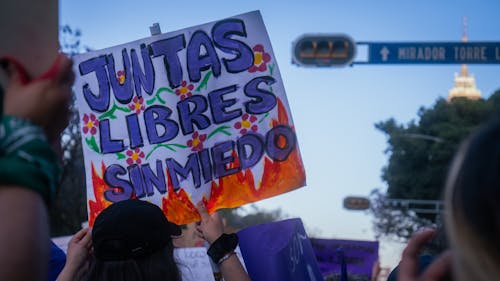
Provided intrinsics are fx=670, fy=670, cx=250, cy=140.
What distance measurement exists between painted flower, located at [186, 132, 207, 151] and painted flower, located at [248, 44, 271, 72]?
0.40 metres

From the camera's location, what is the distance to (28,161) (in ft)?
4.00

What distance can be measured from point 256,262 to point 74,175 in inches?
851

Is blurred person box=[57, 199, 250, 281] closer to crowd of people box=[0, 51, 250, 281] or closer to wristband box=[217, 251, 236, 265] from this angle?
wristband box=[217, 251, 236, 265]

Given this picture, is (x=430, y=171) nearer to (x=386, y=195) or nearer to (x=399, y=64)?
(x=386, y=195)

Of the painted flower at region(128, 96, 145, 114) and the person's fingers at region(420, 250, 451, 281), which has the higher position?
the painted flower at region(128, 96, 145, 114)

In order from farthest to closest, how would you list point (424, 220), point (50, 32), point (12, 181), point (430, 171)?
point (424, 220) < point (430, 171) < point (50, 32) < point (12, 181)

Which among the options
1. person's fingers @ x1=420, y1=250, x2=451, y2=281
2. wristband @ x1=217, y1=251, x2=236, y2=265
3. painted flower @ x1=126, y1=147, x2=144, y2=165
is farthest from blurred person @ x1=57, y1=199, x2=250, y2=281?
person's fingers @ x1=420, y1=250, x2=451, y2=281

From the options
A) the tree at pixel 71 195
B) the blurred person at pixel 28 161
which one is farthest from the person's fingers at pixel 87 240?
the tree at pixel 71 195

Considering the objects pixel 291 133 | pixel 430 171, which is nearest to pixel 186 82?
pixel 291 133

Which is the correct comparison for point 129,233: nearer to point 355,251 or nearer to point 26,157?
point 26,157

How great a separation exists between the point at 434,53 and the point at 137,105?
24.7ft

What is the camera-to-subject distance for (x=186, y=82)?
3322mm

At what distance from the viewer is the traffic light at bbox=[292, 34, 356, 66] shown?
34.8 feet

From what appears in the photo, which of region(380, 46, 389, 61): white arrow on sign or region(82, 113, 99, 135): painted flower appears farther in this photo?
region(380, 46, 389, 61): white arrow on sign
